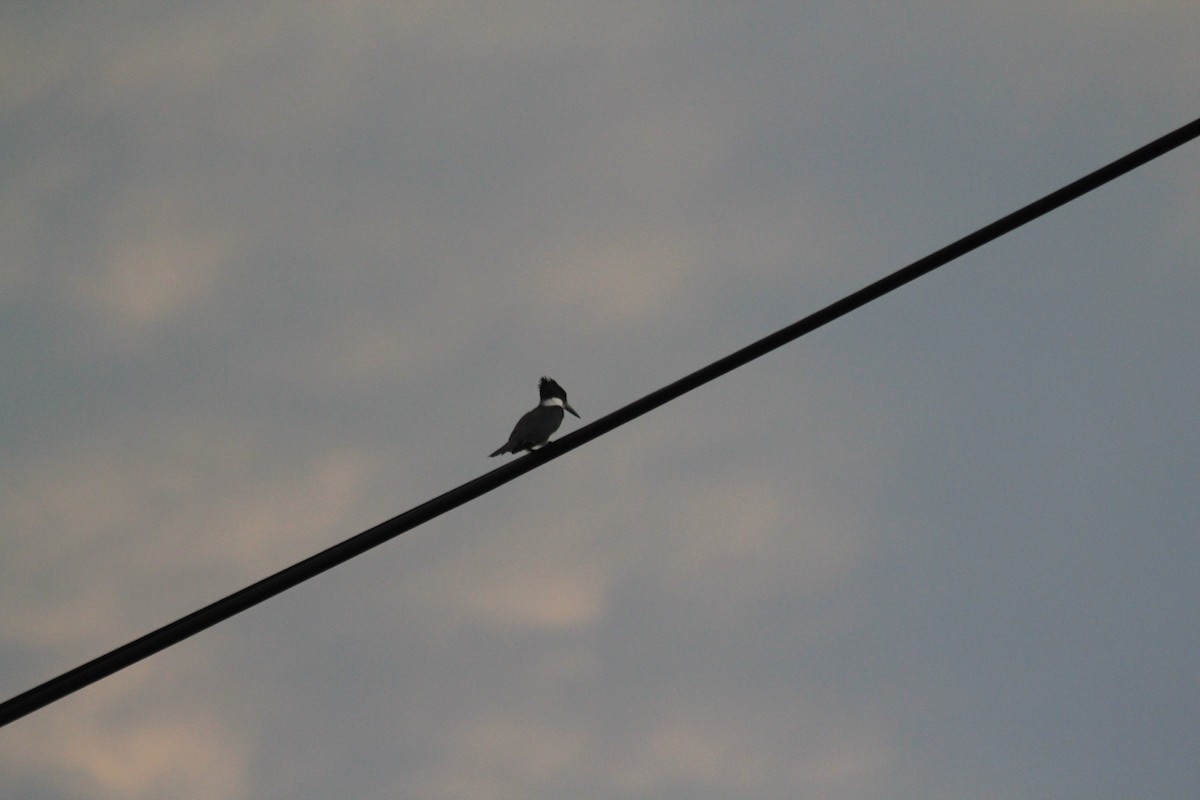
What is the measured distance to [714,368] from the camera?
512 cm

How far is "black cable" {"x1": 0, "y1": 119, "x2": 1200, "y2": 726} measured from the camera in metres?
3.92

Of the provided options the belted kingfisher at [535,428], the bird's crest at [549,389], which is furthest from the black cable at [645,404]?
the bird's crest at [549,389]

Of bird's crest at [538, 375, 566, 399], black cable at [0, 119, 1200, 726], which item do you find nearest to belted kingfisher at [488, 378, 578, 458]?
bird's crest at [538, 375, 566, 399]

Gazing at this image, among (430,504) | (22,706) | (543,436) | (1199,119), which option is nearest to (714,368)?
(430,504)

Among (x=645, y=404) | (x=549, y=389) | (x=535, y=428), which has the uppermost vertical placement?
(x=549, y=389)

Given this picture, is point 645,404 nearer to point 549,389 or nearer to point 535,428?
point 535,428

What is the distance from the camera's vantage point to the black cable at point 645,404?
392 cm

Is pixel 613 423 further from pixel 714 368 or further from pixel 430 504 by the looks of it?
pixel 430 504

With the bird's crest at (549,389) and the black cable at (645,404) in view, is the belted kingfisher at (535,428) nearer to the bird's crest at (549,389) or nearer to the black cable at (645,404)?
the bird's crest at (549,389)

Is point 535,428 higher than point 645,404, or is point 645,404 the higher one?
point 535,428

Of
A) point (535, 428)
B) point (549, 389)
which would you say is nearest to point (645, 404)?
point (535, 428)

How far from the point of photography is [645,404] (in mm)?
5066

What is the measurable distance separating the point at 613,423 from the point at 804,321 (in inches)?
34.6

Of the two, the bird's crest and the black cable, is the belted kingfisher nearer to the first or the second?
the bird's crest
